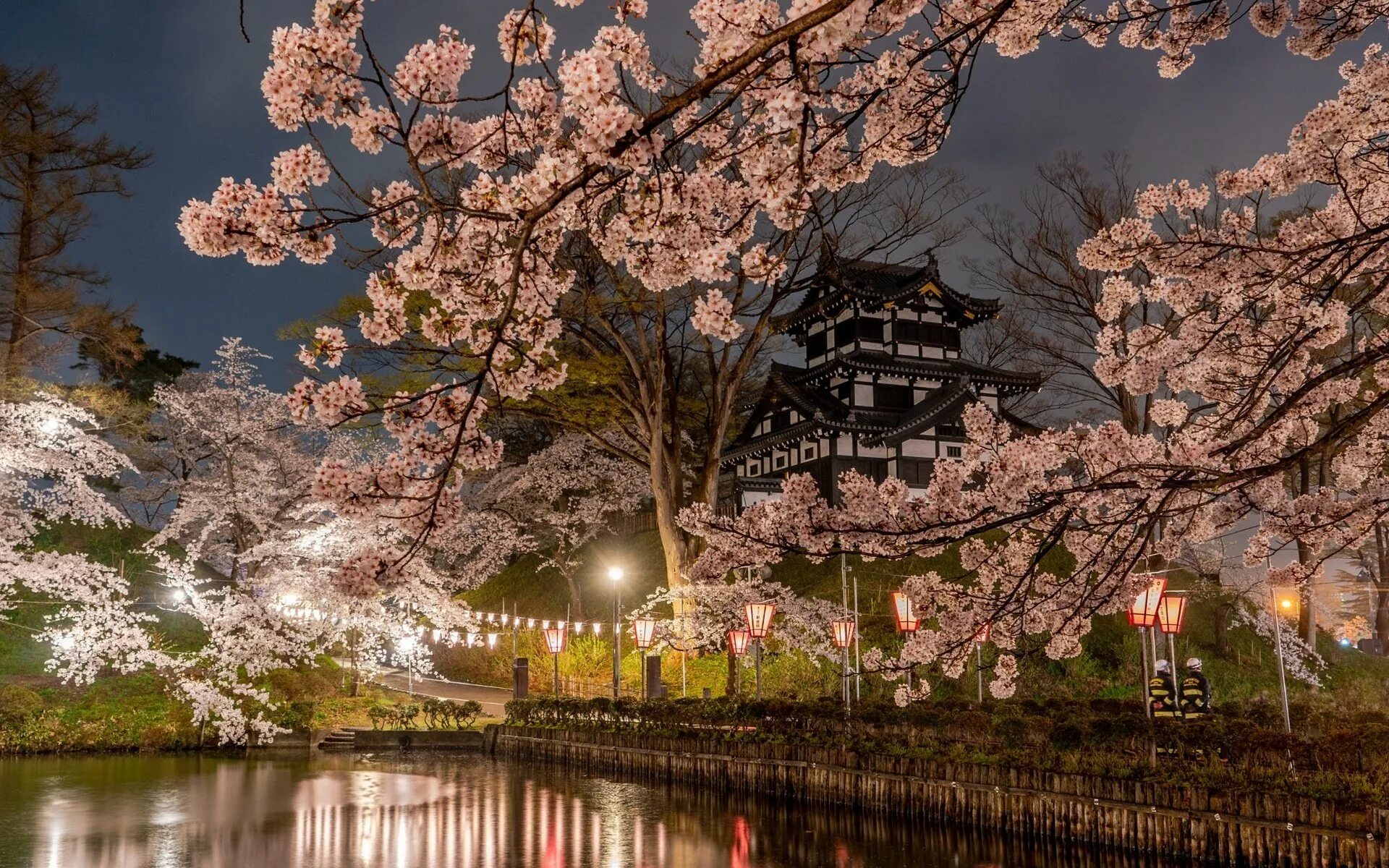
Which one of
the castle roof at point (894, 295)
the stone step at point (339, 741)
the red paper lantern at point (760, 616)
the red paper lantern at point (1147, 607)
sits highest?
the castle roof at point (894, 295)

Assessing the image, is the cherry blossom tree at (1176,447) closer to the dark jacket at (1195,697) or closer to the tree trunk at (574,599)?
the dark jacket at (1195,697)

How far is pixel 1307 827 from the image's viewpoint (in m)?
8.52

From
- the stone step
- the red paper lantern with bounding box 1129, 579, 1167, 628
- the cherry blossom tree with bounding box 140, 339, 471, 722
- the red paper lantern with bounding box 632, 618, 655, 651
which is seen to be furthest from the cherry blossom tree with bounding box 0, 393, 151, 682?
the red paper lantern with bounding box 1129, 579, 1167, 628

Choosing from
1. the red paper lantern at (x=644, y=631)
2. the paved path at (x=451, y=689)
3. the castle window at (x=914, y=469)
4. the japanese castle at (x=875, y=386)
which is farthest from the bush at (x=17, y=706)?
the castle window at (x=914, y=469)

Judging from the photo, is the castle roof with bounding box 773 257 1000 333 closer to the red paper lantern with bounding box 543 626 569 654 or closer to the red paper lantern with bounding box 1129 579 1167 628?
the red paper lantern with bounding box 543 626 569 654

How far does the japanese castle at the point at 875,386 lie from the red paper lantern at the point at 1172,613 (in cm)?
1695

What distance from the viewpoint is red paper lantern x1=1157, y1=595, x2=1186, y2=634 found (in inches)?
480

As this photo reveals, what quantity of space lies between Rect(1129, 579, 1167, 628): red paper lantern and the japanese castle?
18.0 metres

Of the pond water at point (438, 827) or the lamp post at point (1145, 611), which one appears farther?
Answer: the lamp post at point (1145, 611)

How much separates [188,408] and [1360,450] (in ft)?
84.7

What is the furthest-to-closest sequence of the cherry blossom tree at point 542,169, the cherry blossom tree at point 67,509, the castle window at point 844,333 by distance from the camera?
the castle window at point 844,333, the cherry blossom tree at point 67,509, the cherry blossom tree at point 542,169

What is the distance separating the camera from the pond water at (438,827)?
395 inches

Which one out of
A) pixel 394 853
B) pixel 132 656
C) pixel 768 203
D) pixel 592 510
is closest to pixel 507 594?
pixel 592 510

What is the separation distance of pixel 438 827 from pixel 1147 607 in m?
9.15
